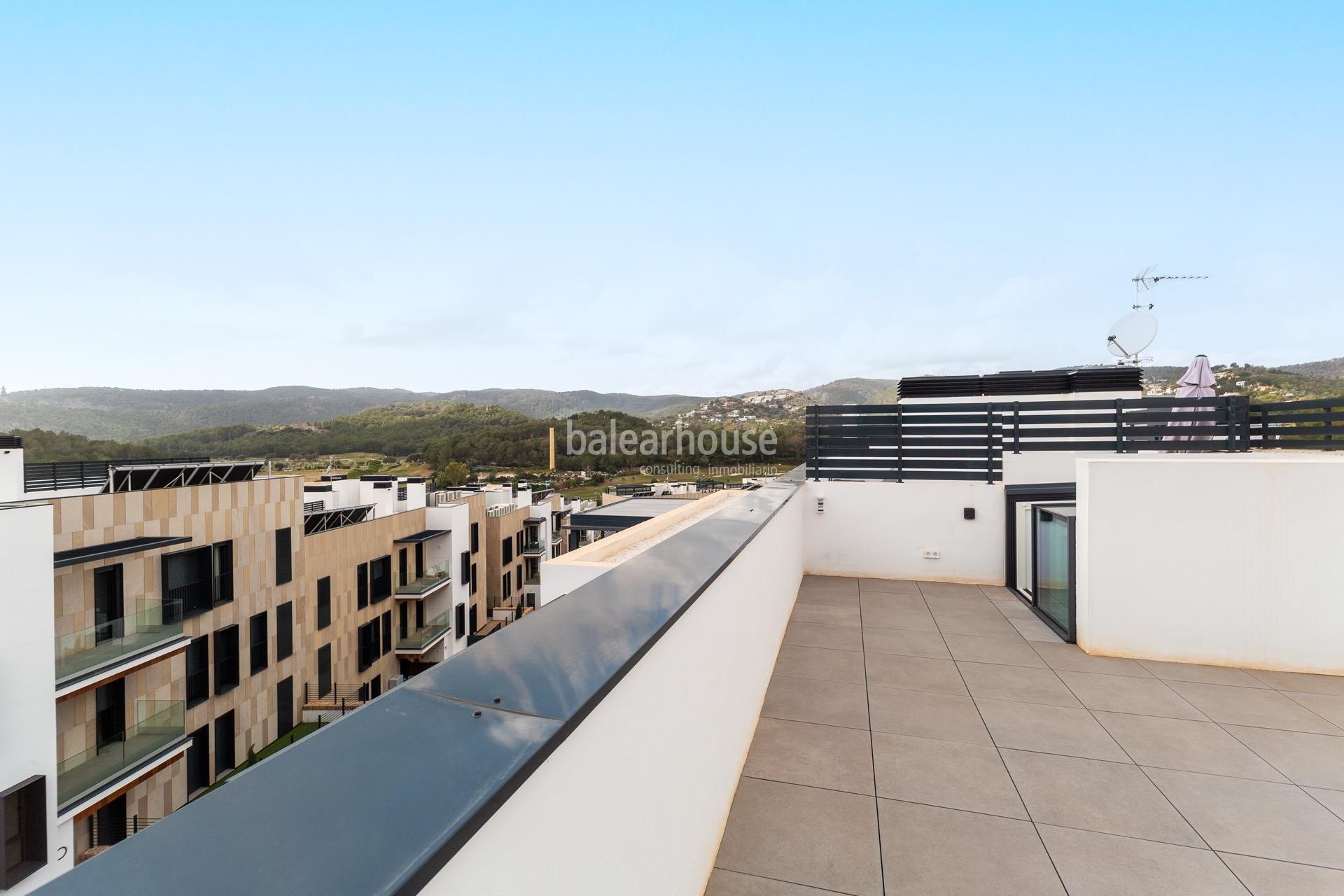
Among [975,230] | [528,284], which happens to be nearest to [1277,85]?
[975,230]

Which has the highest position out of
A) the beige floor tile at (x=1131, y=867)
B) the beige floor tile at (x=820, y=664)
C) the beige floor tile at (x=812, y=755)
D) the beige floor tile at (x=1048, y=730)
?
the beige floor tile at (x=820, y=664)

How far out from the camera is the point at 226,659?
14703 millimetres

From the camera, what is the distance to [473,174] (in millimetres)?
22641

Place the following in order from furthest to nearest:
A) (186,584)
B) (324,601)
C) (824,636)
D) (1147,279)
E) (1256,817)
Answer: (324,601)
(186,584)
(1147,279)
(824,636)
(1256,817)

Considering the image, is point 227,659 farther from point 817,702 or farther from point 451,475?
point 451,475

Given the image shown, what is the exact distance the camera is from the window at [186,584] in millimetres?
12648

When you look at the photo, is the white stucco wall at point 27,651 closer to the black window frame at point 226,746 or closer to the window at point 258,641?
the black window frame at point 226,746

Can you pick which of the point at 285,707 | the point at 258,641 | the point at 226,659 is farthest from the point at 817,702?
the point at 285,707

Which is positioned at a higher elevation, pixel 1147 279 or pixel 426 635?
pixel 1147 279

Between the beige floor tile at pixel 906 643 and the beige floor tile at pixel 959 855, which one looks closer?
the beige floor tile at pixel 959 855

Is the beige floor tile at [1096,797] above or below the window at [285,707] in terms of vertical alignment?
above

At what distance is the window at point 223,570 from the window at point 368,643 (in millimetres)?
5526

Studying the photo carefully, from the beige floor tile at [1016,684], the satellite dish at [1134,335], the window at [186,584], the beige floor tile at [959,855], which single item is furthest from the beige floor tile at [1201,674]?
the window at [186,584]

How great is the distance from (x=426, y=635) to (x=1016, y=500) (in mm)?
21890
